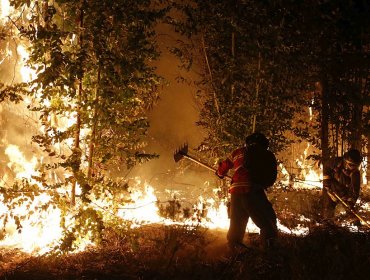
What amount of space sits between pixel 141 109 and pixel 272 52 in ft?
9.28

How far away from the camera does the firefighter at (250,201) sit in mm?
5543

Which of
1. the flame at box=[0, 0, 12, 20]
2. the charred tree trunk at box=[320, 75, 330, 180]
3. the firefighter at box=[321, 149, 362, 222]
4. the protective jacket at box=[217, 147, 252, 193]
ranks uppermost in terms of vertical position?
the flame at box=[0, 0, 12, 20]

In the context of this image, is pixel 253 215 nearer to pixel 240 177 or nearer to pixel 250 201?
pixel 250 201

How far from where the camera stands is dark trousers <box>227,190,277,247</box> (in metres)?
5.52

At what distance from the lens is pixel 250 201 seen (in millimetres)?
5609

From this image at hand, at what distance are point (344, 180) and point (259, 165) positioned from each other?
3.07 m

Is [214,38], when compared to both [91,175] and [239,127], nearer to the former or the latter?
[239,127]

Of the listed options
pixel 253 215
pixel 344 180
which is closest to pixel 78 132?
pixel 253 215

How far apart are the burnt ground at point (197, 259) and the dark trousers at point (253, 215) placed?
24 cm

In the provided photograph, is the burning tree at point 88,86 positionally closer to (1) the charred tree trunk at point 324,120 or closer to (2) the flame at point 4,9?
(2) the flame at point 4,9

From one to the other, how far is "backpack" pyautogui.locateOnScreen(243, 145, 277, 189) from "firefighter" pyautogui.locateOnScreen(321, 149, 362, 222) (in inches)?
103

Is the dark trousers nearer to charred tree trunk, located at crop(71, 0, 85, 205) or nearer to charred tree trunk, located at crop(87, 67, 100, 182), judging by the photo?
charred tree trunk, located at crop(87, 67, 100, 182)

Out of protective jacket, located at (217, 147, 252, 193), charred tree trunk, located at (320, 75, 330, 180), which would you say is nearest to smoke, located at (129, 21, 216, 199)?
charred tree trunk, located at (320, 75, 330, 180)

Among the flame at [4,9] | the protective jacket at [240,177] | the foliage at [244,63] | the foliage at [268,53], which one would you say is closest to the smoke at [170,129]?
the foliage at [244,63]
